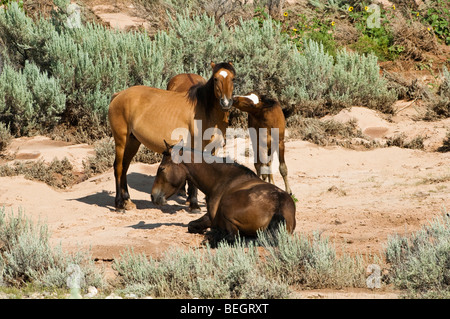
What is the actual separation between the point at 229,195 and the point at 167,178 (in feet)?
3.16

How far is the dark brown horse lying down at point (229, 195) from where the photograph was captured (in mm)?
7574

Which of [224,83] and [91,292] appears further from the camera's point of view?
[224,83]

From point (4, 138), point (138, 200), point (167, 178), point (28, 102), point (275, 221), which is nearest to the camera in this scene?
point (275, 221)

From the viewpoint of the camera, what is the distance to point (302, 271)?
6.61 m

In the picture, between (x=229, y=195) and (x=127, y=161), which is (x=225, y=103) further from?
(x=127, y=161)

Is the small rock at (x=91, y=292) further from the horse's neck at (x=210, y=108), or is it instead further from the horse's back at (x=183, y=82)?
the horse's back at (x=183, y=82)

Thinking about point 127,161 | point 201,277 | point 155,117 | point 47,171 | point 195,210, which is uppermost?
point 155,117

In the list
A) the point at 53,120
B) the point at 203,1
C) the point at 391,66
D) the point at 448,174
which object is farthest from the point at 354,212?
the point at 203,1

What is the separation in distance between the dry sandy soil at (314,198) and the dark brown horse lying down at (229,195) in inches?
19.2

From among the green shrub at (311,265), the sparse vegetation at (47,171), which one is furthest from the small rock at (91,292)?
the sparse vegetation at (47,171)

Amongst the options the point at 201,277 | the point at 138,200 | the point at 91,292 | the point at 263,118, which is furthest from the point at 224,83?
the point at 91,292

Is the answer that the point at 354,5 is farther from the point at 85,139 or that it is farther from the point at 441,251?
the point at 441,251

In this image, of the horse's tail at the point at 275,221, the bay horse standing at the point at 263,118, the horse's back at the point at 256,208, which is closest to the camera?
the horse's tail at the point at 275,221

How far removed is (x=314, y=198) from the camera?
10609 millimetres
